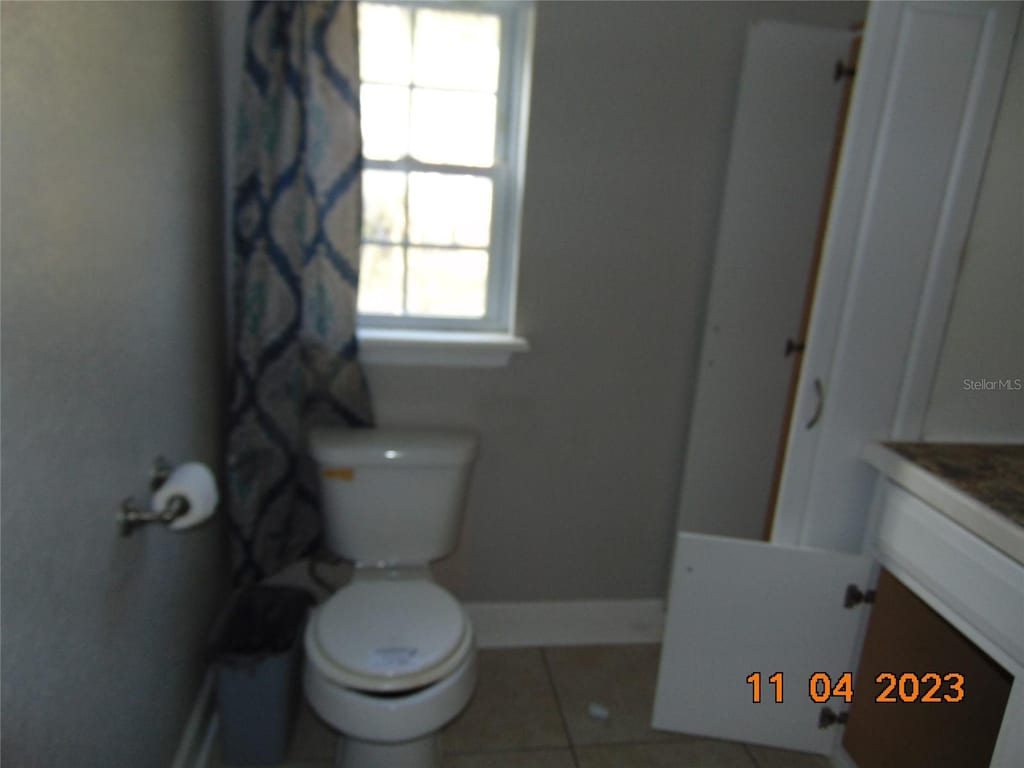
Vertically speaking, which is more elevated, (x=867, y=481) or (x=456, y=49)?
(x=456, y=49)

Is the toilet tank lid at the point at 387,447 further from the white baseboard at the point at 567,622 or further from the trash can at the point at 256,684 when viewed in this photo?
the white baseboard at the point at 567,622

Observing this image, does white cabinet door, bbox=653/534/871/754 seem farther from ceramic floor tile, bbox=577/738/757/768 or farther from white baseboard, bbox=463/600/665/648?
white baseboard, bbox=463/600/665/648

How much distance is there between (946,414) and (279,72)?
1.68m

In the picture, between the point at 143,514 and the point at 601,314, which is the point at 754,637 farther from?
the point at 143,514

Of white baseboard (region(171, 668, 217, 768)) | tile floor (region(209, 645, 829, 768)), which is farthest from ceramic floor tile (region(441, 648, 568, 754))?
white baseboard (region(171, 668, 217, 768))

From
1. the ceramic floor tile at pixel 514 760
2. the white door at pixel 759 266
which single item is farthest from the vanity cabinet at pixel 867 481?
the white door at pixel 759 266

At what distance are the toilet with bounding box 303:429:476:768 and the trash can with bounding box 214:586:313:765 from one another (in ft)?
0.44

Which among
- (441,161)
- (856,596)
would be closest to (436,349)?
(441,161)

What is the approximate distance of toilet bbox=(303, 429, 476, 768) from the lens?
1406mm

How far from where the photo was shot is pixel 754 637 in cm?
165

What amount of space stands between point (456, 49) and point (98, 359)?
123 centimetres

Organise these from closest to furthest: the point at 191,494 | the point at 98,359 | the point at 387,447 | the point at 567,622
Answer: the point at 98,359, the point at 191,494, the point at 387,447, the point at 567,622

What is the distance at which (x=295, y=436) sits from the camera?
71.6 inches

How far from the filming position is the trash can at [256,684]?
1.59 meters
